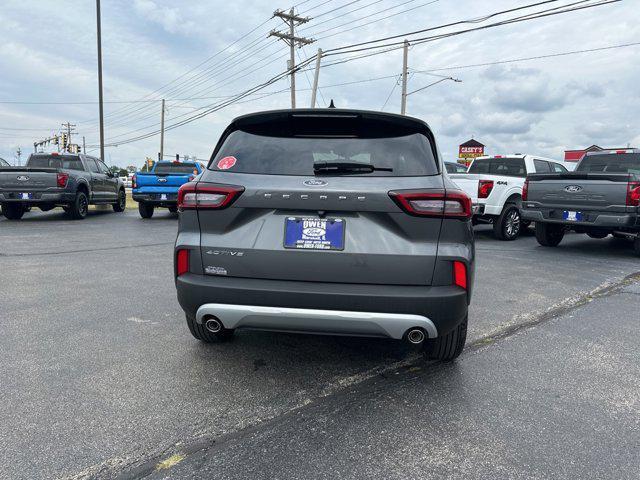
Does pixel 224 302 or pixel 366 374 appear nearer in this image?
pixel 224 302

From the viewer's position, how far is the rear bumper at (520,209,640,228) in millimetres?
7617

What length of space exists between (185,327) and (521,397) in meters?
2.68

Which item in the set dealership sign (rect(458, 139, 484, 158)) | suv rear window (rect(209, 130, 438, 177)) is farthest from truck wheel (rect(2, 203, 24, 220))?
dealership sign (rect(458, 139, 484, 158))

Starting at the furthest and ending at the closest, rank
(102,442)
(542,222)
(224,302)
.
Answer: (542,222) → (224,302) → (102,442)

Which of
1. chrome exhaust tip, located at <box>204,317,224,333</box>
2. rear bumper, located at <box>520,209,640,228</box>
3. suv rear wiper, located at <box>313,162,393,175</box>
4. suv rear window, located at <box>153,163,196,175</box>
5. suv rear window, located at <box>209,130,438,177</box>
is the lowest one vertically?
chrome exhaust tip, located at <box>204,317,224,333</box>

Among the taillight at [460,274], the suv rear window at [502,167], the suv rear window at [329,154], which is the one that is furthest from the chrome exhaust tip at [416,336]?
the suv rear window at [502,167]

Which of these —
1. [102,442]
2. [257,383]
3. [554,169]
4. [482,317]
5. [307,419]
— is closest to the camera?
[102,442]

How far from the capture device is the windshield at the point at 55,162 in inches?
532

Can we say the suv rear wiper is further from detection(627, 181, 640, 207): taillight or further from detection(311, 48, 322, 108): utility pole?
detection(311, 48, 322, 108): utility pole

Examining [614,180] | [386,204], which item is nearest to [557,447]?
[386,204]

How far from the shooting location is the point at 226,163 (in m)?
Result: 2.94

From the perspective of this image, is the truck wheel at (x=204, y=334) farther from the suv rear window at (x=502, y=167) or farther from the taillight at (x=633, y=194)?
the suv rear window at (x=502, y=167)

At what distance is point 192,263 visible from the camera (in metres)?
2.87

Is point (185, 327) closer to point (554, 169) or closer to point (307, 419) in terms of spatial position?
point (307, 419)
